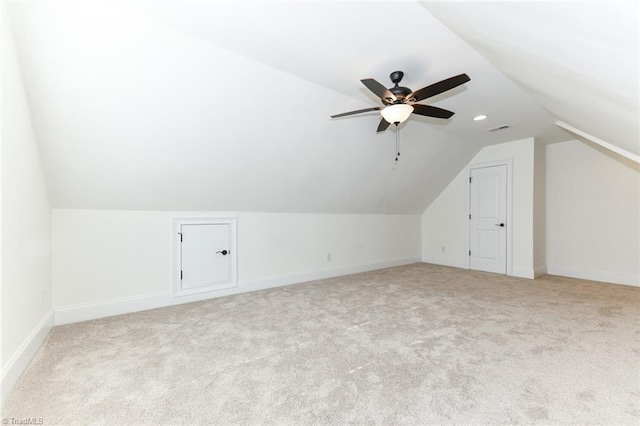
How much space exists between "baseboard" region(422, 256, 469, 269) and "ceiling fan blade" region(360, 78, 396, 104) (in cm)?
440

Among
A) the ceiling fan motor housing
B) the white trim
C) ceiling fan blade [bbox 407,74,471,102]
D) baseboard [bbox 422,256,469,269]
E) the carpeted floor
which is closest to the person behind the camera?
the carpeted floor

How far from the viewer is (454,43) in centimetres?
214

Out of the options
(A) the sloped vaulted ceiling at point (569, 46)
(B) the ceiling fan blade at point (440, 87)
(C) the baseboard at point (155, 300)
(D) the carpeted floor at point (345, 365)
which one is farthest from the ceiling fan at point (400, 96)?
(C) the baseboard at point (155, 300)

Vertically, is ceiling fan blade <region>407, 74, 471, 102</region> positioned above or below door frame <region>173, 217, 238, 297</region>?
above

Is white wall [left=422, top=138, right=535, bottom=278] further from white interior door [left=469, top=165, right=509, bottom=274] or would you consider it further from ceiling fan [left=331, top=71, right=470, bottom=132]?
ceiling fan [left=331, top=71, right=470, bottom=132]

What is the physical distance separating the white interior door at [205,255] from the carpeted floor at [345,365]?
33 cm

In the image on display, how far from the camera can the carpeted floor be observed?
1568mm

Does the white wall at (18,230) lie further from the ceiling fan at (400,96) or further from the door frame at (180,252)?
the ceiling fan at (400,96)

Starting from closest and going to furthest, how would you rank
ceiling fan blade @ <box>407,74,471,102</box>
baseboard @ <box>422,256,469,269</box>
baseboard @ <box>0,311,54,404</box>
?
1. baseboard @ <box>0,311,54,404</box>
2. ceiling fan blade @ <box>407,74,471,102</box>
3. baseboard @ <box>422,256,469,269</box>

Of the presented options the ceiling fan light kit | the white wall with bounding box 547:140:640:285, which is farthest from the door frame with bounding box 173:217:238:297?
the white wall with bounding box 547:140:640:285

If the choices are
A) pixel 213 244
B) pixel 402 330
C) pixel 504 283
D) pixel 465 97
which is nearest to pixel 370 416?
pixel 402 330

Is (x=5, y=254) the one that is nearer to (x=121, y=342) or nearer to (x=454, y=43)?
(x=121, y=342)

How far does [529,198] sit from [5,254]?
6.29m

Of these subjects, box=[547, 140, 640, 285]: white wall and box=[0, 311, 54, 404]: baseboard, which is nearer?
box=[0, 311, 54, 404]: baseboard
